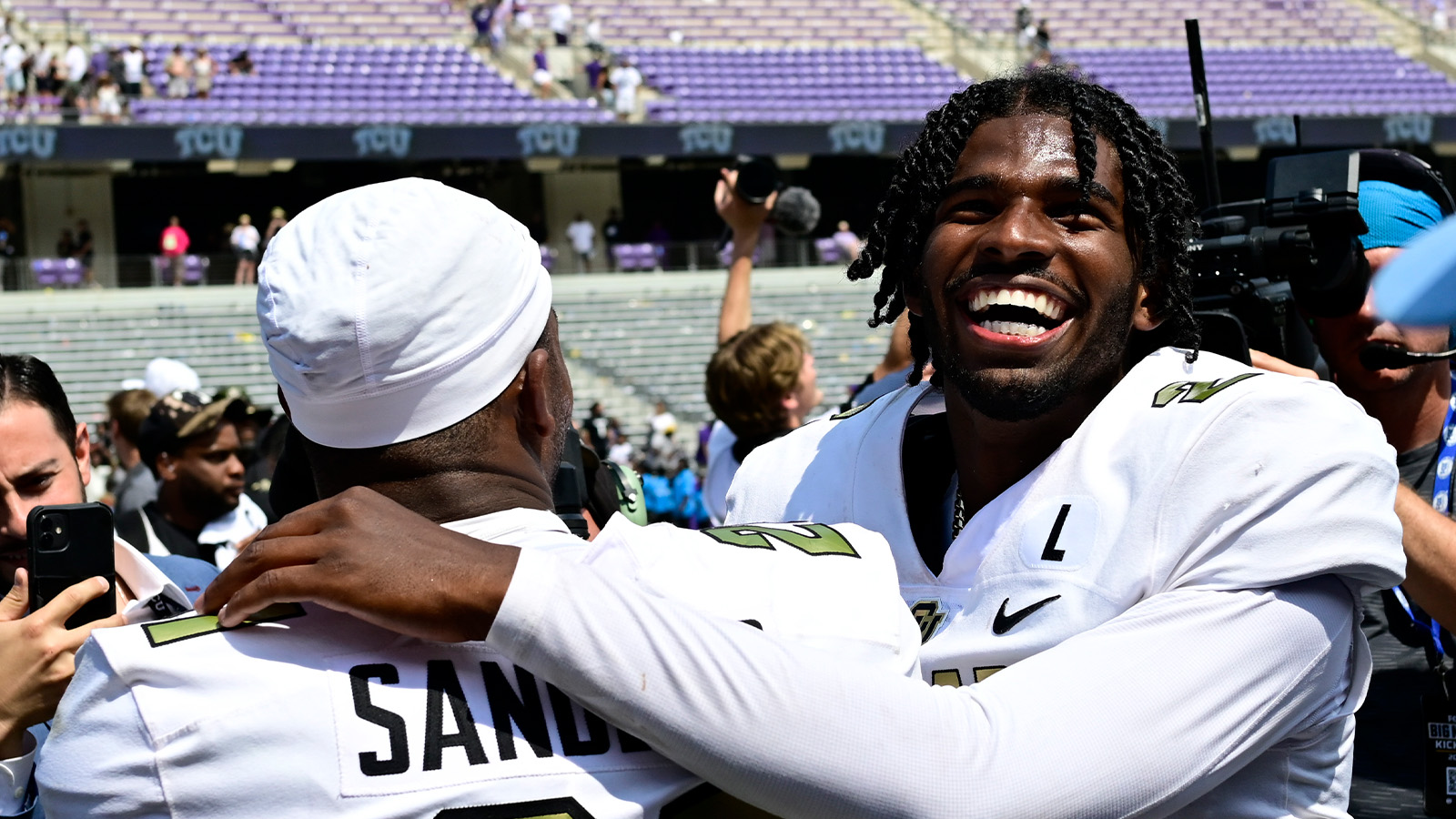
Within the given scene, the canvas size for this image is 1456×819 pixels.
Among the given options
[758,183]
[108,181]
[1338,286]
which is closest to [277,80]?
[108,181]

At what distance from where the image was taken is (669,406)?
18.4 meters

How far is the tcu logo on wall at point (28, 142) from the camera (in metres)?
19.5

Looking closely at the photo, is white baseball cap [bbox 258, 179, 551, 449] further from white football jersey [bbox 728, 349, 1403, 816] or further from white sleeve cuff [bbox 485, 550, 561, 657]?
white football jersey [bbox 728, 349, 1403, 816]

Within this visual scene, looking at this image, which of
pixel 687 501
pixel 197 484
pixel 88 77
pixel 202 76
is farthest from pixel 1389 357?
pixel 202 76

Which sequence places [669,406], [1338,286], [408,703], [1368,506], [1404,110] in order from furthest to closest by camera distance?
1. [1404,110]
2. [669,406]
3. [1338,286]
4. [1368,506]
5. [408,703]

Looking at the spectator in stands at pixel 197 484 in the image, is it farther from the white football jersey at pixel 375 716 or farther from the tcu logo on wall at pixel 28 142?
the tcu logo on wall at pixel 28 142

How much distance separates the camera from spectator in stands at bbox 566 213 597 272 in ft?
70.8

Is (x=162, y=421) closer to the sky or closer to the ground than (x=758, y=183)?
closer to the ground

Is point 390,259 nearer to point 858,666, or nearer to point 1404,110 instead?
point 858,666

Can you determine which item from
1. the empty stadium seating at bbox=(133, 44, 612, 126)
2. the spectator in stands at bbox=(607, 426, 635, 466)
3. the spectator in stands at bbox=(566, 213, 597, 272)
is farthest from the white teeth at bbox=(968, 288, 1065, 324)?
the empty stadium seating at bbox=(133, 44, 612, 126)

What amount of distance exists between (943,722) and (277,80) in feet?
74.6

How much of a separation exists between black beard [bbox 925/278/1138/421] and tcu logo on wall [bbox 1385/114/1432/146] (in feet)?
83.2

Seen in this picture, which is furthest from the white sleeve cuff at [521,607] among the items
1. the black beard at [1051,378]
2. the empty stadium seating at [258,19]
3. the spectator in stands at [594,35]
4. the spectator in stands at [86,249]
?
the spectator in stands at [594,35]

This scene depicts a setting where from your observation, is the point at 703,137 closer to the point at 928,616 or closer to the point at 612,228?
the point at 612,228
